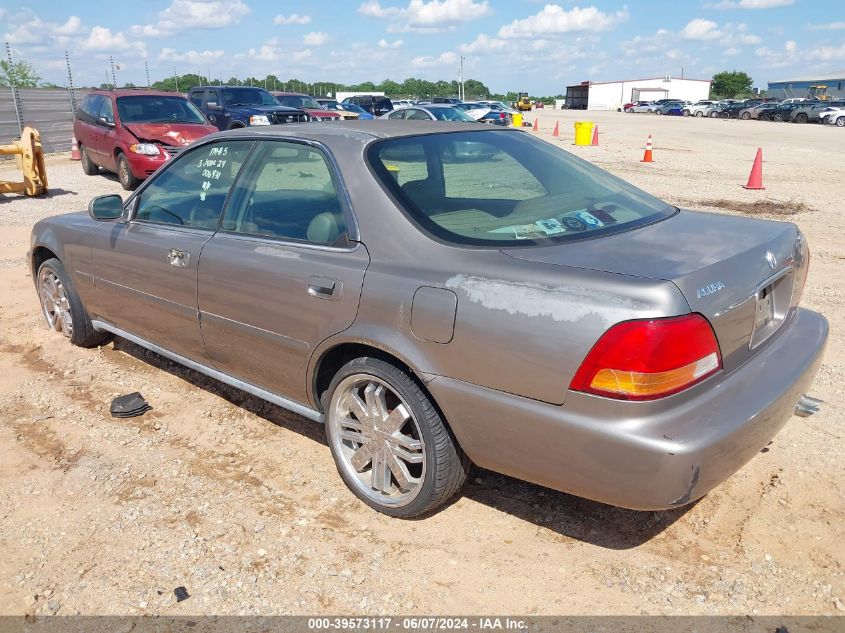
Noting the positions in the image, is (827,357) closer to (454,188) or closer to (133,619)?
(454,188)

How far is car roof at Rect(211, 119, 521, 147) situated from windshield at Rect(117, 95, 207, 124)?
1013 centimetres

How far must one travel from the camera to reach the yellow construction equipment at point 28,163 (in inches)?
468

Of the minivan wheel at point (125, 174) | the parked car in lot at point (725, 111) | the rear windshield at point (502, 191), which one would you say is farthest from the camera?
the parked car in lot at point (725, 111)

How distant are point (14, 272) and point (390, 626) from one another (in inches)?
258

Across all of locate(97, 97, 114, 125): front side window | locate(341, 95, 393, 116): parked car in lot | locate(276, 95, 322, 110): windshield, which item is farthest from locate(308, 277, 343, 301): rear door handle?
locate(341, 95, 393, 116): parked car in lot

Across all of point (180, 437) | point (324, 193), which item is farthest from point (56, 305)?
point (324, 193)

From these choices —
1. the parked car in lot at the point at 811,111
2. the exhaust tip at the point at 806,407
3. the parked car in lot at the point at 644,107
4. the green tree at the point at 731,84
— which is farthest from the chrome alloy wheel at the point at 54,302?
the green tree at the point at 731,84

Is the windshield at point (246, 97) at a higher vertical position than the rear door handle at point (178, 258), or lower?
higher

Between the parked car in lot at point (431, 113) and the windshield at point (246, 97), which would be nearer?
the windshield at point (246, 97)

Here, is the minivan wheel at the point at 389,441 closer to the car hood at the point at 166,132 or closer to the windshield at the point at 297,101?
the car hood at the point at 166,132

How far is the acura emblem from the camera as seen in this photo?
2695 millimetres

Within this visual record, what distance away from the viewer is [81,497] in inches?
127

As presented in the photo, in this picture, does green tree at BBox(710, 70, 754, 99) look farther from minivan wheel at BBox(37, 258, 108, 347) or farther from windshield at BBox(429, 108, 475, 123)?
minivan wheel at BBox(37, 258, 108, 347)

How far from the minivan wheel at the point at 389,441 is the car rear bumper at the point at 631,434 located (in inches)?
5.5
